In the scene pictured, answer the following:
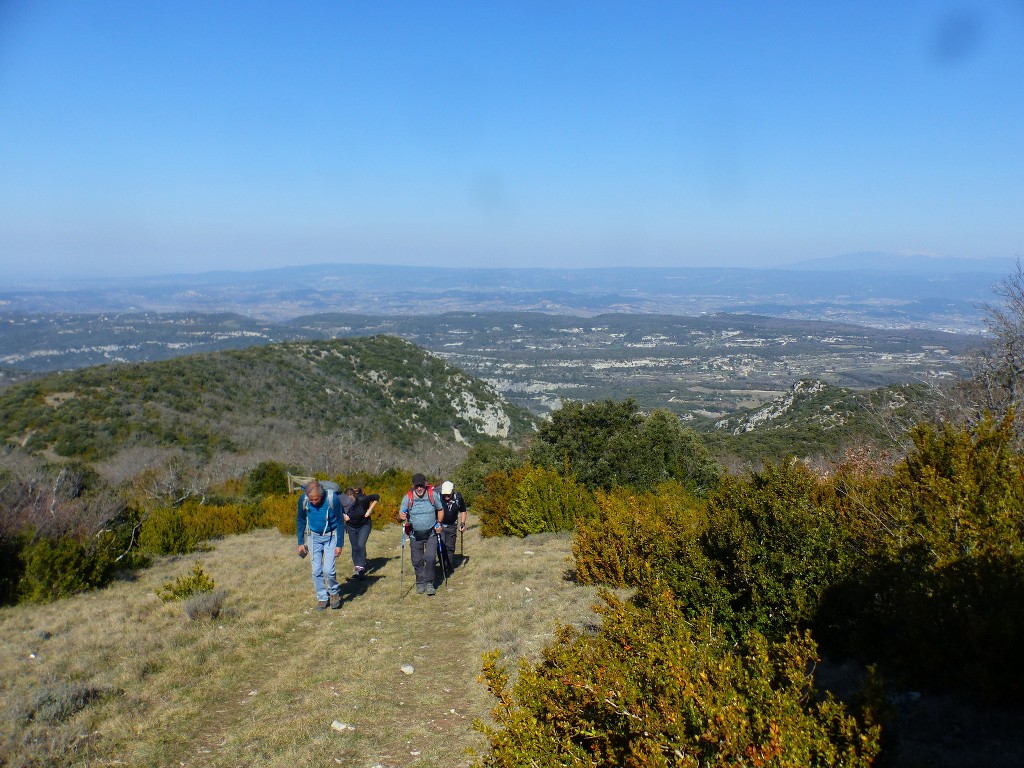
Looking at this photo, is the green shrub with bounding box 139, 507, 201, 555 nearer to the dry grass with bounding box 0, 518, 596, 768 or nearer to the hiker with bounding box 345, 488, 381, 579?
the dry grass with bounding box 0, 518, 596, 768

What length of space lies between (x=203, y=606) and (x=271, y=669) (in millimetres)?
1715

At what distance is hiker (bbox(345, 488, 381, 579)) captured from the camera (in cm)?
884

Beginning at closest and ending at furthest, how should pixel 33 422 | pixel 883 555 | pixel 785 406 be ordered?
pixel 883 555, pixel 33 422, pixel 785 406

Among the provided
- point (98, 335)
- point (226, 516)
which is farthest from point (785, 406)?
point (98, 335)

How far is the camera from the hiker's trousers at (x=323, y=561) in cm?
733

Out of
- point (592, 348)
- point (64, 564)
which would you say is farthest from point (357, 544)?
point (592, 348)

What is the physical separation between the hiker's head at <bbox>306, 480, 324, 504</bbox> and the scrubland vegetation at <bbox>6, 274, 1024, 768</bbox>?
1.32m

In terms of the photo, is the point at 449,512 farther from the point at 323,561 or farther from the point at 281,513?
the point at 281,513

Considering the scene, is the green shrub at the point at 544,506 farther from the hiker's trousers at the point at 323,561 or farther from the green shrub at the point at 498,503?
the hiker's trousers at the point at 323,561

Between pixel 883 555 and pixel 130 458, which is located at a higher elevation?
pixel 883 555

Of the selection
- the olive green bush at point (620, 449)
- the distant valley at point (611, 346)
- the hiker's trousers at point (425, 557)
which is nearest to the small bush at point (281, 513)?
the olive green bush at point (620, 449)

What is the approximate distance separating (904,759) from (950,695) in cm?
97

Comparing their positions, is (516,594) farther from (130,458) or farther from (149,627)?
(130,458)

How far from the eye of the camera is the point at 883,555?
4277 mm
